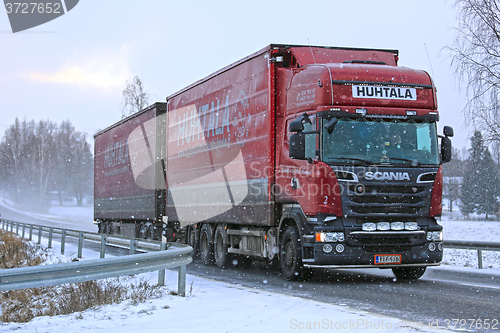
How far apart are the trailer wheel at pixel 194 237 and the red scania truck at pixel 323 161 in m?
1.28

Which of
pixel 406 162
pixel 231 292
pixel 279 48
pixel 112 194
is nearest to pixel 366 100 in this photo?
pixel 406 162

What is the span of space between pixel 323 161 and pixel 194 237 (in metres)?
7.07

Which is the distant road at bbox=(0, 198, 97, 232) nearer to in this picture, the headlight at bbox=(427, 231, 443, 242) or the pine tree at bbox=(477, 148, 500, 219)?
the headlight at bbox=(427, 231, 443, 242)

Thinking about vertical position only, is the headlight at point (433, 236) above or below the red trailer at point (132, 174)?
below

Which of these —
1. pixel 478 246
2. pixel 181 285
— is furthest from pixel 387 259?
pixel 478 246

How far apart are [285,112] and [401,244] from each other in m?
3.21

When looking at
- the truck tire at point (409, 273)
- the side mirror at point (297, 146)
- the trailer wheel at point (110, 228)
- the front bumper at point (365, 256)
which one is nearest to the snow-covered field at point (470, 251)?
the truck tire at point (409, 273)

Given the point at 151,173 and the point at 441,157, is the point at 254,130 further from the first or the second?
the point at 151,173

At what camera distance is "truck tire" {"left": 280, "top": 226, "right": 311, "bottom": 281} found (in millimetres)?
10539

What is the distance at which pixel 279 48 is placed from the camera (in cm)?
1147

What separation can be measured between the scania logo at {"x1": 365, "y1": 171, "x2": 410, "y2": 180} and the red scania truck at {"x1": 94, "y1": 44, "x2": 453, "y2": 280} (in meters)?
0.02

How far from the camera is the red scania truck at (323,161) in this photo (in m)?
9.91

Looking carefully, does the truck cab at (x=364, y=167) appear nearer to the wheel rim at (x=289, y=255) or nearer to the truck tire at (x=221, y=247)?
the wheel rim at (x=289, y=255)

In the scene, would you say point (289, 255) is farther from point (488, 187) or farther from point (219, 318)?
point (488, 187)
